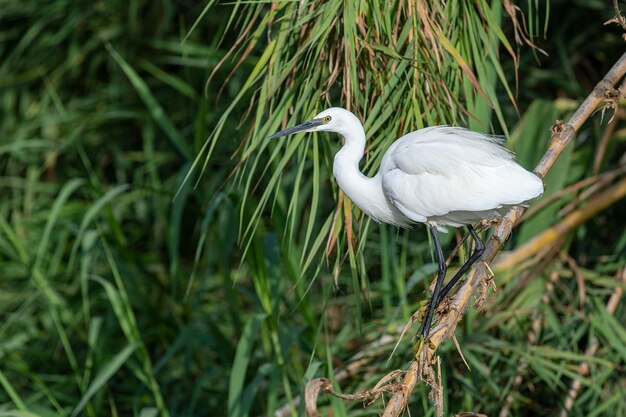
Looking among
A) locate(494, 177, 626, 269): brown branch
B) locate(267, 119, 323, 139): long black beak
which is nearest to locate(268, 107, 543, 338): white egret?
locate(267, 119, 323, 139): long black beak

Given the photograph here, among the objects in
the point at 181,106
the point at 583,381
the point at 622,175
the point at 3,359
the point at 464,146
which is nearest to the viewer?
the point at 464,146

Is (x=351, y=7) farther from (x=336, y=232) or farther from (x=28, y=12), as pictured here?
(x=28, y=12)

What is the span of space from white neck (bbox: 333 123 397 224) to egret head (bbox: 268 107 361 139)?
10 mm

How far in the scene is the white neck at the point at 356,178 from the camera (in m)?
1.75

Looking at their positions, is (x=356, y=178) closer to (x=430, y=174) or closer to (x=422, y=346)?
(x=430, y=174)

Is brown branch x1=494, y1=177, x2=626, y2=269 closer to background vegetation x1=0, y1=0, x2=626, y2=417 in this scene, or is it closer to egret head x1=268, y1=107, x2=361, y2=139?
background vegetation x1=0, y1=0, x2=626, y2=417

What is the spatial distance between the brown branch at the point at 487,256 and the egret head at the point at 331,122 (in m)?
0.30

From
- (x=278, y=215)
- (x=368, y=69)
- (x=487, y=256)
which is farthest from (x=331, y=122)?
(x=278, y=215)

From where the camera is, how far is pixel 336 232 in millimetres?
1880

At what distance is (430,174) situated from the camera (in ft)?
5.72

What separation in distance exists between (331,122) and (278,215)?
0.50 metres

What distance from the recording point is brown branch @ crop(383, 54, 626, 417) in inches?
57.6

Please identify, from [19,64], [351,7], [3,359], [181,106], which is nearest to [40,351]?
[3,359]

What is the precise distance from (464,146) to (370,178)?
18 cm
